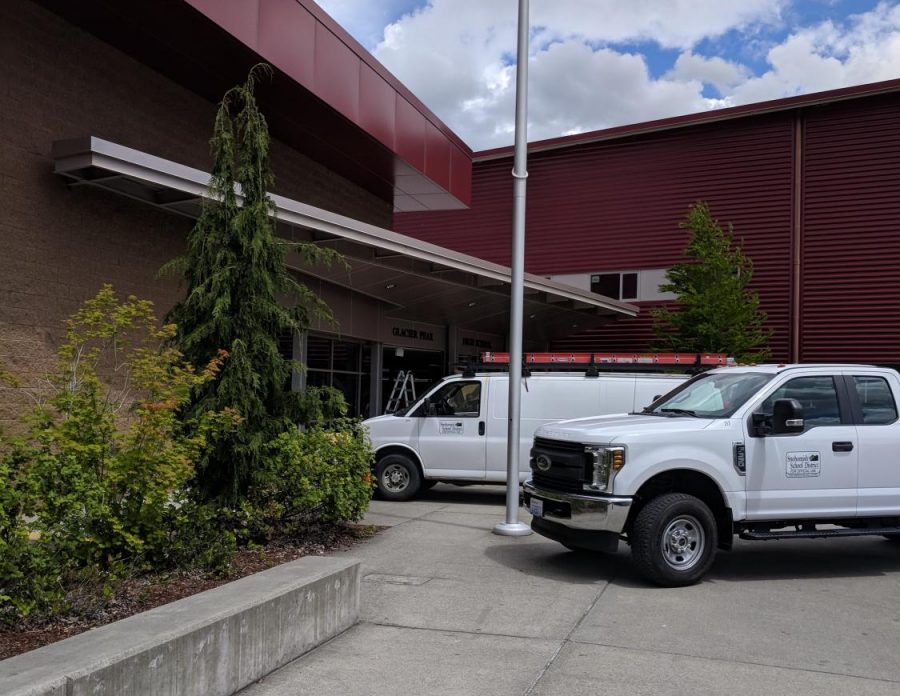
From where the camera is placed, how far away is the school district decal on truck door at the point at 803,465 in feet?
26.3

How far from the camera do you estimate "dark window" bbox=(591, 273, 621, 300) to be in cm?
2720

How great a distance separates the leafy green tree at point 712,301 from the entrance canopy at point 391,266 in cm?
173

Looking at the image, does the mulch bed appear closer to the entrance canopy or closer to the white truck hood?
the white truck hood

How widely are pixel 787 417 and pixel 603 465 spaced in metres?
1.83

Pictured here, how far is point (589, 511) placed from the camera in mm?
7680

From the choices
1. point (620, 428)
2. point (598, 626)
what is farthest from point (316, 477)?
point (598, 626)

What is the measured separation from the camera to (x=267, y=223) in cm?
856

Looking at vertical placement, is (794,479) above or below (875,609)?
above

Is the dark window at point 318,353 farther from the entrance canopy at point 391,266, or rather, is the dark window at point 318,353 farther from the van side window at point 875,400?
the van side window at point 875,400

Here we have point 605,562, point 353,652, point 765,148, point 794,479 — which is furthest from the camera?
point 765,148

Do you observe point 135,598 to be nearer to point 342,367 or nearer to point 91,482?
point 91,482

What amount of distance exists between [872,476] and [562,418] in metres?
5.62

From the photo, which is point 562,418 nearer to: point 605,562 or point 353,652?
point 605,562

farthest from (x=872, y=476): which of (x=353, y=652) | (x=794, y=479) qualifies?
(x=353, y=652)
